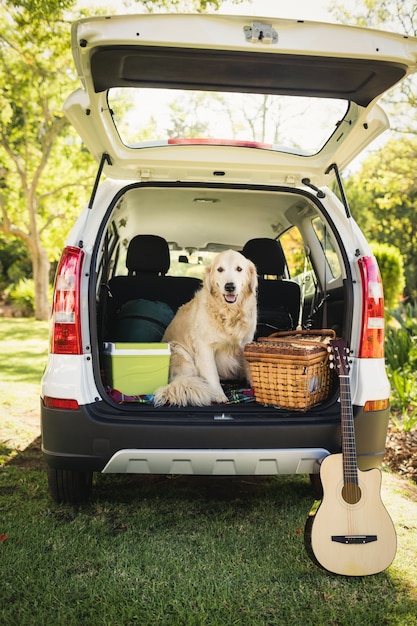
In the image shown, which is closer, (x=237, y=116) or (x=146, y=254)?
(x=237, y=116)

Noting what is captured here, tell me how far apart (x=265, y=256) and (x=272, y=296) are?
1.06ft

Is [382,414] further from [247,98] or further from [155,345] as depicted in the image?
[247,98]

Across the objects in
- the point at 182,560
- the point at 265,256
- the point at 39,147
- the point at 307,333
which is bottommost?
the point at 182,560

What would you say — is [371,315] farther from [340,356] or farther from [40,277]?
[40,277]

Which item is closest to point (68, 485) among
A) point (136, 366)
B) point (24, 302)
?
point (136, 366)

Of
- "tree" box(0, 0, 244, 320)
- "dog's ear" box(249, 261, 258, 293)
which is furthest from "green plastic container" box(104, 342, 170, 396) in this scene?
"tree" box(0, 0, 244, 320)

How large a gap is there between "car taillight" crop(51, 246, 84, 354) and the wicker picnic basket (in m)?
1.00

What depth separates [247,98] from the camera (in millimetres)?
3324

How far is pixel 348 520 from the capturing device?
2.75 m

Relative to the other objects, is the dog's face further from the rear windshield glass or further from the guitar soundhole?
the guitar soundhole

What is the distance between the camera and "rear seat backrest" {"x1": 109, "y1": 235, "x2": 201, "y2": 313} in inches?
178

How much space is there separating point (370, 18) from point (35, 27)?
600cm

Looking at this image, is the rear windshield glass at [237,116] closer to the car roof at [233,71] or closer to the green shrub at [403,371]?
the car roof at [233,71]

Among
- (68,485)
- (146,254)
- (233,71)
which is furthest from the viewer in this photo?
(146,254)
